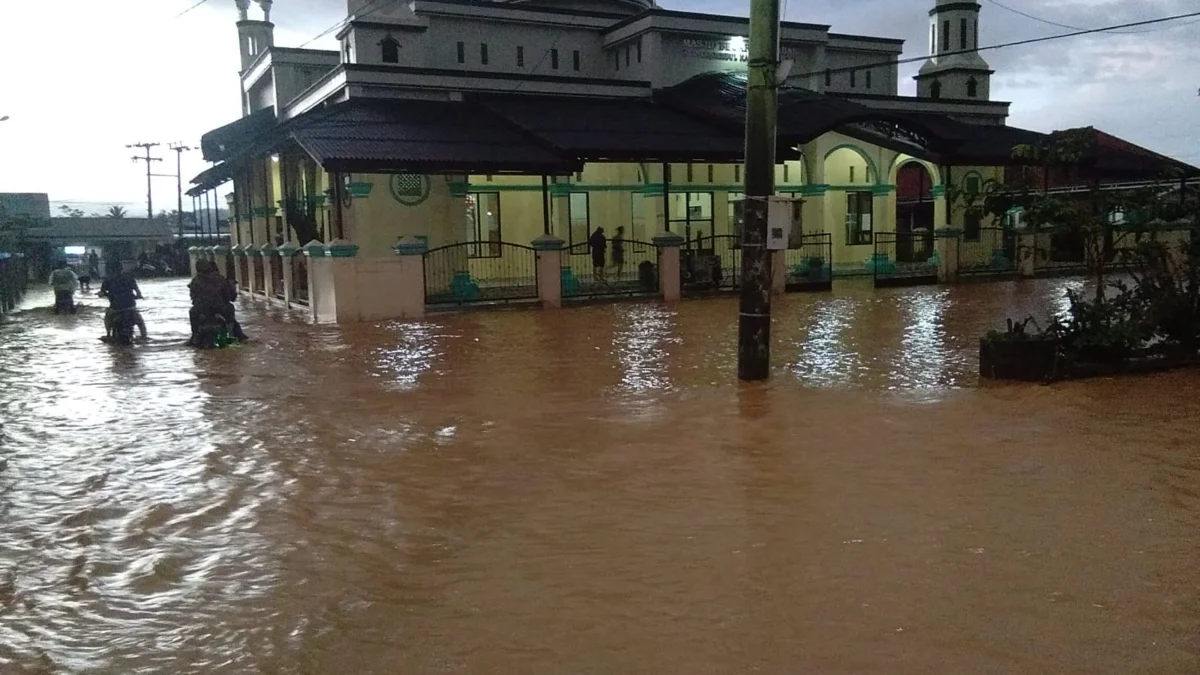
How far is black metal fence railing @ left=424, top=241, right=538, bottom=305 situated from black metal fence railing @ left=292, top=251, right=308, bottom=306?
265 cm

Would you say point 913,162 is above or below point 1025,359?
above

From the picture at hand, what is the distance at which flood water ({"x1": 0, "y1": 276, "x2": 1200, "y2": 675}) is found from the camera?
3.97 metres

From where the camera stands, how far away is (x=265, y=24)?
37.0 meters

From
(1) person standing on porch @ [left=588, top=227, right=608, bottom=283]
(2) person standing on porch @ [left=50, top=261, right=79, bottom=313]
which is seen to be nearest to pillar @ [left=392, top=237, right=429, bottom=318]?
(1) person standing on porch @ [left=588, top=227, right=608, bottom=283]

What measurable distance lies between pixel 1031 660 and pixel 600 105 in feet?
76.6

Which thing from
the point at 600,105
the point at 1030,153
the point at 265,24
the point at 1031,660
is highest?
the point at 265,24

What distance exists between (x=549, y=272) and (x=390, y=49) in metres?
9.99

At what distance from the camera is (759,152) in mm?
9633

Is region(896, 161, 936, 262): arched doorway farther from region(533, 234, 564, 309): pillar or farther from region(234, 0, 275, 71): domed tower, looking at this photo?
region(234, 0, 275, 71): domed tower

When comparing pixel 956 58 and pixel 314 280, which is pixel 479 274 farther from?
pixel 956 58

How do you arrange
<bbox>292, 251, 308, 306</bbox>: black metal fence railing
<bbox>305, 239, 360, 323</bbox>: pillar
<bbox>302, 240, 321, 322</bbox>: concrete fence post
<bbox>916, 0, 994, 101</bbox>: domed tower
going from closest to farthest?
<bbox>305, 239, 360, 323</bbox>: pillar < <bbox>302, 240, 321, 322</bbox>: concrete fence post < <bbox>292, 251, 308, 306</bbox>: black metal fence railing < <bbox>916, 0, 994, 101</bbox>: domed tower

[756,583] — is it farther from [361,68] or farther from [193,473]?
[361,68]

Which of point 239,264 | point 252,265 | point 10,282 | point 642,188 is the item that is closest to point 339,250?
point 252,265

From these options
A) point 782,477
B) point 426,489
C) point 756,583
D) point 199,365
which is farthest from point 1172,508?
point 199,365
